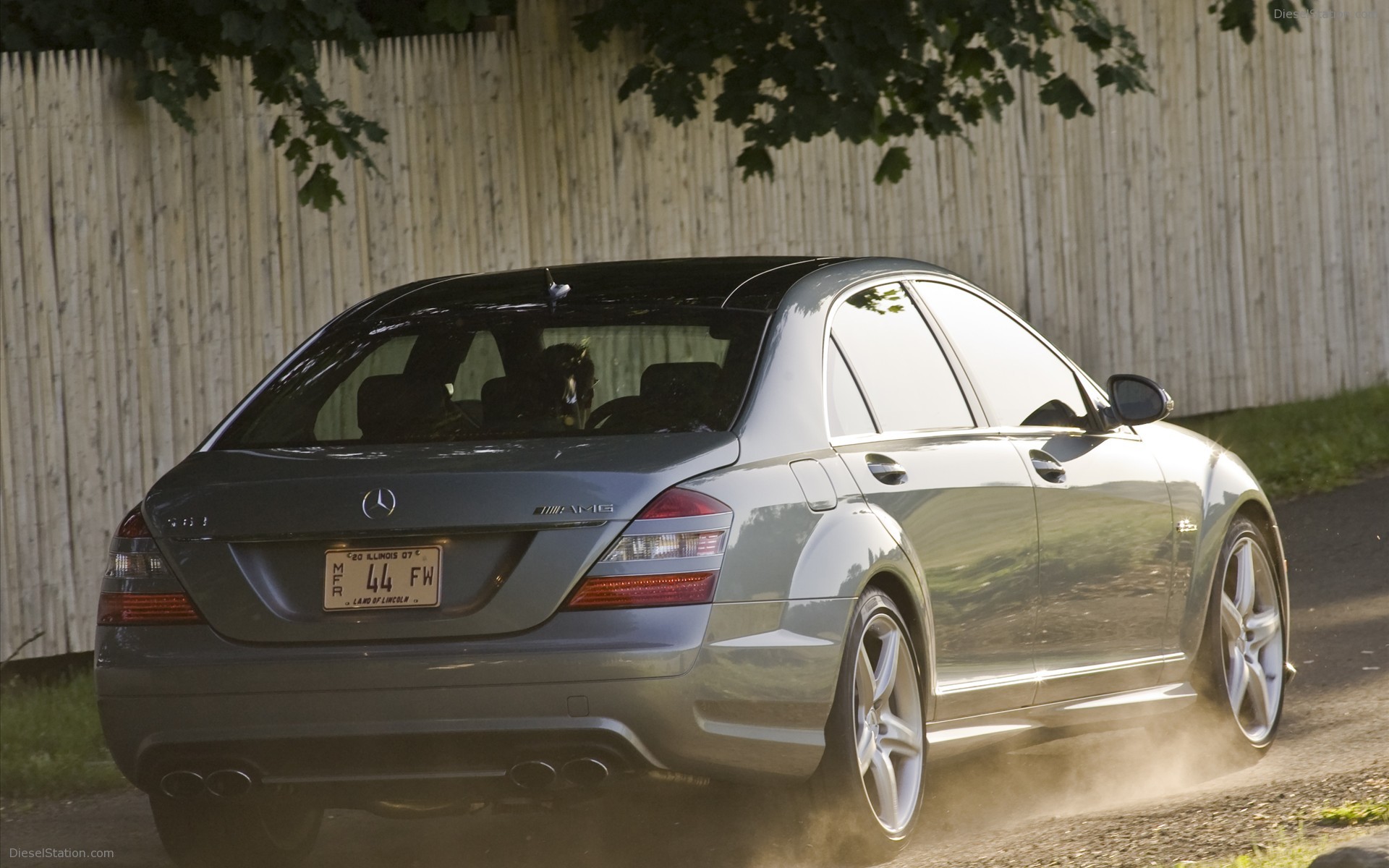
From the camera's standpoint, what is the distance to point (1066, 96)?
10.6 metres

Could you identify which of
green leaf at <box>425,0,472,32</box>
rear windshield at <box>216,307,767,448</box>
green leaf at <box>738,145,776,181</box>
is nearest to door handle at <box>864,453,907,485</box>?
rear windshield at <box>216,307,767,448</box>

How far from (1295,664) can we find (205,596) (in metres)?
4.89

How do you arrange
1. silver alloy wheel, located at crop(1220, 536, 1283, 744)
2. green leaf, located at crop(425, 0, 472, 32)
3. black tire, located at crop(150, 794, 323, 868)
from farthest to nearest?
green leaf, located at crop(425, 0, 472, 32)
silver alloy wheel, located at crop(1220, 536, 1283, 744)
black tire, located at crop(150, 794, 323, 868)

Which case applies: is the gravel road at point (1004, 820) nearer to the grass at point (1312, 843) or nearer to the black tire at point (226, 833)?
the grass at point (1312, 843)

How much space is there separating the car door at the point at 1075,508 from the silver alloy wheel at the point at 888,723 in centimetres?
76

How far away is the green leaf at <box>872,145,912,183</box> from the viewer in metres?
10.9

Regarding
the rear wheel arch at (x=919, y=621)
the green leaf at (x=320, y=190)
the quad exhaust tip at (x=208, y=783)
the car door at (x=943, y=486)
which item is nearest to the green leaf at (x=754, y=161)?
the green leaf at (x=320, y=190)

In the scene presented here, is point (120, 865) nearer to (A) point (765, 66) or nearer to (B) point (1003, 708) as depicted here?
(B) point (1003, 708)

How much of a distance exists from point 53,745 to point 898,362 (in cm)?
360

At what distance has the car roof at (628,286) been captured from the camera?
546 centimetres

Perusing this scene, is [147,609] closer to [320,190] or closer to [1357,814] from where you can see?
[1357,814]

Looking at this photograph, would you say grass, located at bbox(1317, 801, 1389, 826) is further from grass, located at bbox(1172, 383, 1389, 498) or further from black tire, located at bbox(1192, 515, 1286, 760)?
grass, located at bbox(1172, 383, 1389, 498)

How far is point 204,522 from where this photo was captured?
477 centimetres

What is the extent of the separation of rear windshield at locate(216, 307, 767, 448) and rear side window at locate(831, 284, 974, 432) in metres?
0.38
